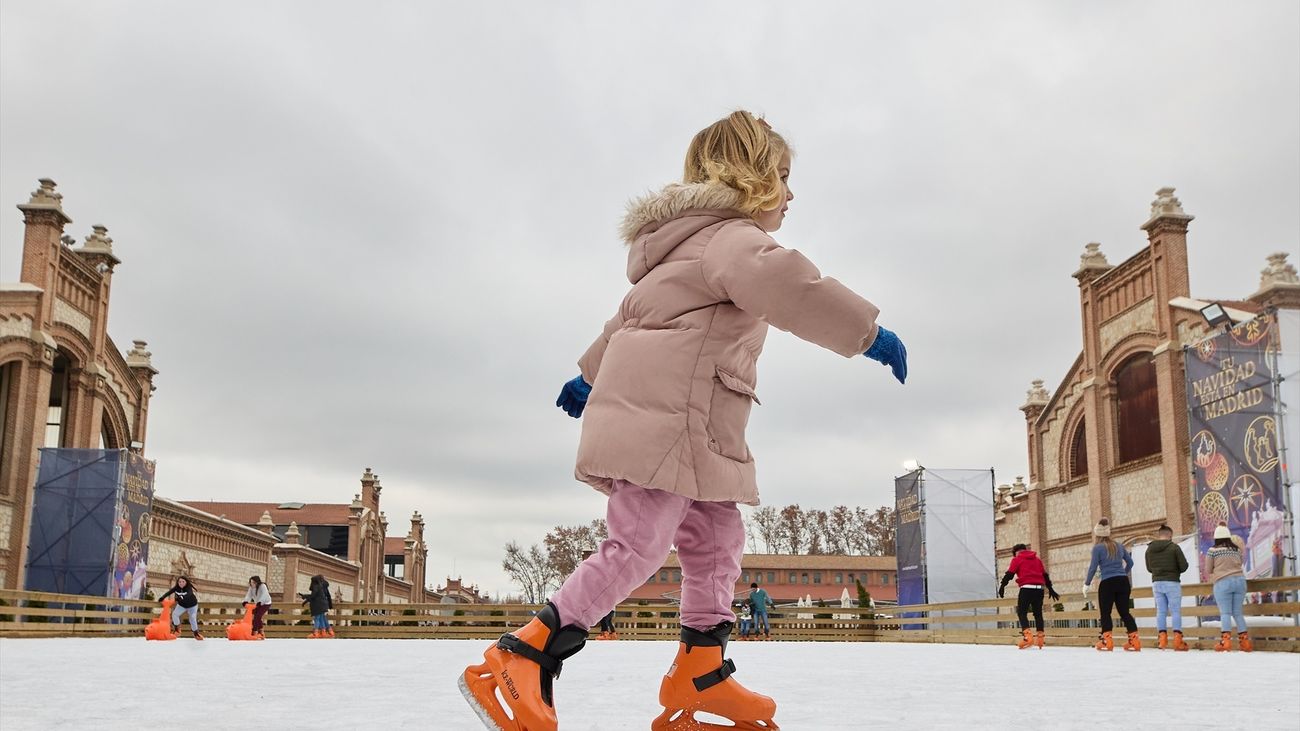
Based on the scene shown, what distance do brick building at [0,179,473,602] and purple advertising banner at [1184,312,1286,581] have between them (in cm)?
2165

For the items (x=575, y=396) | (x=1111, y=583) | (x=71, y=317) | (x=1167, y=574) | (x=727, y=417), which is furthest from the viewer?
(x=71, y=317)

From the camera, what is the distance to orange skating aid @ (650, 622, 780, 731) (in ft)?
8.39

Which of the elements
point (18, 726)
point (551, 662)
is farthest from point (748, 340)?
point (18, 726)

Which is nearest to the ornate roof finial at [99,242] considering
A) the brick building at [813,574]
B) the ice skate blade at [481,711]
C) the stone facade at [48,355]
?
the stone facade at [48,355]

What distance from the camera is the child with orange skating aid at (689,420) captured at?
2395 millimetres

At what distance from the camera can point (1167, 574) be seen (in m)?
11.3

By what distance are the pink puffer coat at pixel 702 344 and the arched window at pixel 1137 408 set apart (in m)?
22.9

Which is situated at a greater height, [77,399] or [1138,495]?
[77,399]

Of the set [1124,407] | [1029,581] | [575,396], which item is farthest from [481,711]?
[1124,407]

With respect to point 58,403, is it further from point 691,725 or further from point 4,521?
point 691,725

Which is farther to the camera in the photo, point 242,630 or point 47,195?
point 47,195

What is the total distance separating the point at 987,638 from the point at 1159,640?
4.99 metres

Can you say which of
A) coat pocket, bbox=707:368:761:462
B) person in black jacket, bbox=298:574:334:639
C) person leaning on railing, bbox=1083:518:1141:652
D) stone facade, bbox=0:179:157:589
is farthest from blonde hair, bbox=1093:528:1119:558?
stone facade, bbox=0:179:157:589

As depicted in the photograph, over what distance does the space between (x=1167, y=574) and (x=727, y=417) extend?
422 inches
